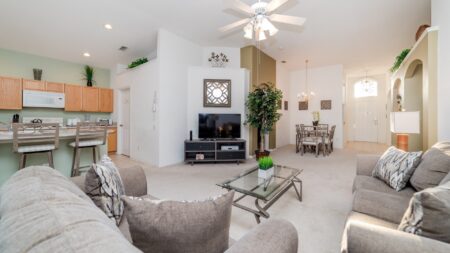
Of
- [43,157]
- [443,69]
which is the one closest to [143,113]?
[43,157]

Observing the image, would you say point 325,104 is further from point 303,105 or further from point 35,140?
point 35,140

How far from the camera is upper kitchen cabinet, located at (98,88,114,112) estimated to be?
5957mm

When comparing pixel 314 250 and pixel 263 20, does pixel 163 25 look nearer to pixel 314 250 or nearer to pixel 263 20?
pixel 263 20

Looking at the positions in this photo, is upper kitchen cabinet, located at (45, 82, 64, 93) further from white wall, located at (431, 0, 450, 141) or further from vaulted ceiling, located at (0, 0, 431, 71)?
Answer: white wall, located at (431, 0, 450, 141)

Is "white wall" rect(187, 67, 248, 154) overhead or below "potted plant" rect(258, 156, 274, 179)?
overhead

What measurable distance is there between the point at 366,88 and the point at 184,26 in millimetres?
8380

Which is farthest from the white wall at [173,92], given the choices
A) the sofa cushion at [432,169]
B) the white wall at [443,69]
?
the white wall at [443,69]

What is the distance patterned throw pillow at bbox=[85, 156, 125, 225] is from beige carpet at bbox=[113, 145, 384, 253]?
1118mm

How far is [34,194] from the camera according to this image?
27.3 inches

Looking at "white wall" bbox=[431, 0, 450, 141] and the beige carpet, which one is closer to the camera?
the beige carpet

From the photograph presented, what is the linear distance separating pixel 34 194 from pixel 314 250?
188 centimetres

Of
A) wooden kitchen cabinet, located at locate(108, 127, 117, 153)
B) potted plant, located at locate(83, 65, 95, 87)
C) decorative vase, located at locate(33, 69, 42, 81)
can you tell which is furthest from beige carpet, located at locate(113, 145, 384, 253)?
decorative vase, located at locate(33, 69, 42, 81)

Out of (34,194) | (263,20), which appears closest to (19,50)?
(263,20)

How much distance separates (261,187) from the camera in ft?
6.84
